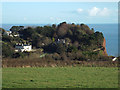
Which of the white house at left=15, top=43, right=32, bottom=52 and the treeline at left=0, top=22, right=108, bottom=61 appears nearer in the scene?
the treeline at left=0, top=22, right=108, bottom=61

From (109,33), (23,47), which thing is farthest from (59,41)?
(109,33)

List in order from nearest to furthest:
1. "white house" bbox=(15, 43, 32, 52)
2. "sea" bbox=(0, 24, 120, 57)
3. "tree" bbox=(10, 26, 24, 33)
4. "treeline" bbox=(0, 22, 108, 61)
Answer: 1. "treeline" bbox=(0, 22, 108, 61)
2. "white house" bbox=(15, 43, 32, 52)
3. "sea" bbox=(0, 24, 120, 57)
4. "tree" bbox=(10, 26, 24, 33)

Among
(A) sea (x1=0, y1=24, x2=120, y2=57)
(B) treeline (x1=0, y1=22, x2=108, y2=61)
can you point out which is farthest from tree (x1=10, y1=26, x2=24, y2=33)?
(A) sea (x1=0, y1=24, x2=120, y2=57)

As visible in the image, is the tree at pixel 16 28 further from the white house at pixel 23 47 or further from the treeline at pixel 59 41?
the white house at pixel 23 47

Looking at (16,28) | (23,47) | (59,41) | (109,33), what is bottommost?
(23,47)

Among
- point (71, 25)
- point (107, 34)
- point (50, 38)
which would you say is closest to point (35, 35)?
point (50, 38)

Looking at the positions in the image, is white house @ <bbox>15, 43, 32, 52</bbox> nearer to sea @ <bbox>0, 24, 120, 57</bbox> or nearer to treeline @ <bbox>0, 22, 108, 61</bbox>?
treeline @ <bbox>0, 22, 108, 61</bbox>

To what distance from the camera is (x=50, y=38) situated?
22312 millimetres

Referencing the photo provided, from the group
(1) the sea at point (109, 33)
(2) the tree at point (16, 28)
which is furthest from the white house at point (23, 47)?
(2) the tree at point (16, 28)

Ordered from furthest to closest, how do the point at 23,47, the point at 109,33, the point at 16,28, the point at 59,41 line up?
the point at 109,33 < the point at 16,28 < the point at 59,41 < the point at 23,47

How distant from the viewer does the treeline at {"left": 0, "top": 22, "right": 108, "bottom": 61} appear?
56.7ft

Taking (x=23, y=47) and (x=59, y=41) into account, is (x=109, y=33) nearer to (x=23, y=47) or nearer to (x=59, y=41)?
(x=59, y=41)

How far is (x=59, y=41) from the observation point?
21.2m

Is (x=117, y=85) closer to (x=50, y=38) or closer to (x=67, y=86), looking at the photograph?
(x=67, y=86)
